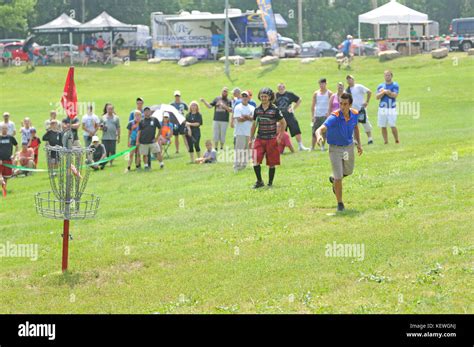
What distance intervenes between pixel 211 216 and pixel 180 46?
50.2 metres

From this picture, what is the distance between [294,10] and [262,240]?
251 ft

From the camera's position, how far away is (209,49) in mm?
63344

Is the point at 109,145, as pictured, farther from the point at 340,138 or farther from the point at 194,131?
the point at 340,138

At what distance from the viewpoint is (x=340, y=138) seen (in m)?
14.4

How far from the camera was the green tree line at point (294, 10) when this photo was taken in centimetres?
8406

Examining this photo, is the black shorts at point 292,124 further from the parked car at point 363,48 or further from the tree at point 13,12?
the tree at point 13,12

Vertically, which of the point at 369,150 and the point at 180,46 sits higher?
the point at 180,46

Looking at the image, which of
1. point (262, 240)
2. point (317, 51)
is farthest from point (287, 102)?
point (317, 51)

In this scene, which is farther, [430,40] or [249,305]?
[430,40]

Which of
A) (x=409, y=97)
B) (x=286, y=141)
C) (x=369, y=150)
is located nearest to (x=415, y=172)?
(x=369, y=150)

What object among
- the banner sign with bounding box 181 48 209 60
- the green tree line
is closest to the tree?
the green tree line

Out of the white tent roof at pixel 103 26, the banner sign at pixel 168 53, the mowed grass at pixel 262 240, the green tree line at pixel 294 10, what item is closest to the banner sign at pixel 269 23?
the banner sign at pixel 168 53
